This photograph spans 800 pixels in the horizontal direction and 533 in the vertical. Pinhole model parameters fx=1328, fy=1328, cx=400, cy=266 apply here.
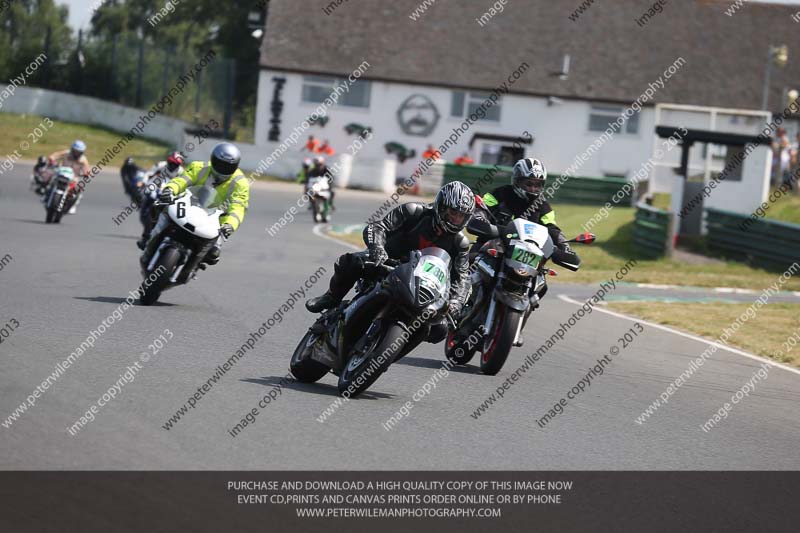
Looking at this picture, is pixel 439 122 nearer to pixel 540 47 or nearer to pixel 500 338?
pixel 540 47

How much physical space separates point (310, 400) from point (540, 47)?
4633cm

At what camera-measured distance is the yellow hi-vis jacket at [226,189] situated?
1316cm

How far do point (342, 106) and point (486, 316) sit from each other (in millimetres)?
42709

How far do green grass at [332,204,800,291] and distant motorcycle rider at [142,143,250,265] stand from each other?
33.7ft

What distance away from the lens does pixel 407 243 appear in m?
9.10

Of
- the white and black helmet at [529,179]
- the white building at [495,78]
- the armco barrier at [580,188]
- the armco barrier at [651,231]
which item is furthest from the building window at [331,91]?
the white and black helmet at [529,179]

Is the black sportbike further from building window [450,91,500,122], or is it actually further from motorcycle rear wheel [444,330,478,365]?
building window [450,91,500,122]

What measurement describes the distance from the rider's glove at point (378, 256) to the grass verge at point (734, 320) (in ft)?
21.8

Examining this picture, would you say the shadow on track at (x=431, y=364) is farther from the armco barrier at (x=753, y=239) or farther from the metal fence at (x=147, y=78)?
the metal fence at (x=147, y=78)

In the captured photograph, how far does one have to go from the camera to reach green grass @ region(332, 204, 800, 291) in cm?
2328

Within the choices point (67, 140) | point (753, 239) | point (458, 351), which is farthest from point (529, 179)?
point (67, 140)

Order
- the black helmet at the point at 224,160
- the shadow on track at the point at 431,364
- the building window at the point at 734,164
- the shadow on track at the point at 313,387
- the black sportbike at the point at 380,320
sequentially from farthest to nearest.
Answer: the building window at the point at 734,164, the black helmet at the point at 224,160, the shadow on track at the point at 431,364, the shadow on track at the point at 313,387, the black sportbike at the point at 380,320
